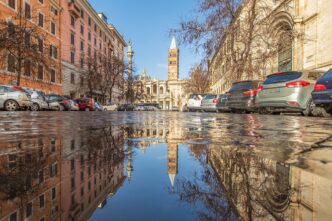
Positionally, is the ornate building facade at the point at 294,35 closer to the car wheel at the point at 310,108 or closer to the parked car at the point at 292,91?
the parked car at the point at 292,91

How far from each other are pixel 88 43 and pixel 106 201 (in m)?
50.0

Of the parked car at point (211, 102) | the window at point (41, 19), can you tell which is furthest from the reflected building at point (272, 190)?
the window at point (41, 19)

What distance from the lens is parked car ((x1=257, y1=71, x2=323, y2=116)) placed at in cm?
962

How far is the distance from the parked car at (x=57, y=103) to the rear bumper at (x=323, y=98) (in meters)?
19.8

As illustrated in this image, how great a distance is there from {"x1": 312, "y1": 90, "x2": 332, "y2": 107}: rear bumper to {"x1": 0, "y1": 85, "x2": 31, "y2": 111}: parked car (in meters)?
15.5

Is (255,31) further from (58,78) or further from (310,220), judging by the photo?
(58,78)

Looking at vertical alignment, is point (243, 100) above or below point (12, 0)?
below

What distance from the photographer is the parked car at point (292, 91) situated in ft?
31.6

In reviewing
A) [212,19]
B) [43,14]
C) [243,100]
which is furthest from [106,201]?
[43,14]

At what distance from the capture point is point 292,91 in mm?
9719

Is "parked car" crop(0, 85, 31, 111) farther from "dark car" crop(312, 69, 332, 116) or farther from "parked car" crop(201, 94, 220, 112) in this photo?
"dark car" crop(312, 69, 332, 116)

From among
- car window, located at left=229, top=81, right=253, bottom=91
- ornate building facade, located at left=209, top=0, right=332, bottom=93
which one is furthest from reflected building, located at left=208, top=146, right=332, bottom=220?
ornate building facade, located at left=209, top=0, right=332, bottom=93

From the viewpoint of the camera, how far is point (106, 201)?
1148mm

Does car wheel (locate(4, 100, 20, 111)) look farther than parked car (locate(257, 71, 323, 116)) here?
Yes
